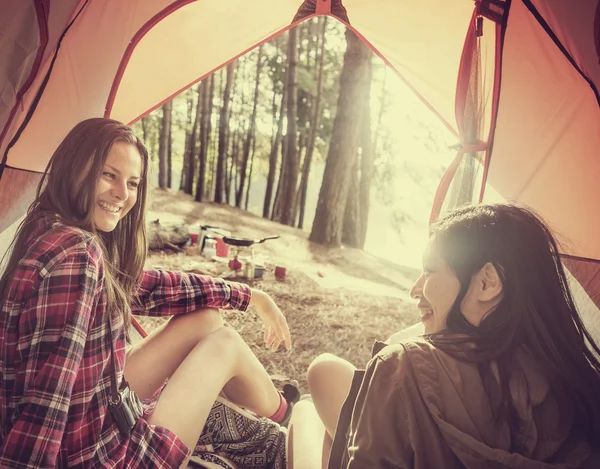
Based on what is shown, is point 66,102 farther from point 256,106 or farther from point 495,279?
point 256,106

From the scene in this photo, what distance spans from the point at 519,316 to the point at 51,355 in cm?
109

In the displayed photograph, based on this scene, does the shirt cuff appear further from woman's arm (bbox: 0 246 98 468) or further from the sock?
woman's arm (bbox: 0 246 98 468)

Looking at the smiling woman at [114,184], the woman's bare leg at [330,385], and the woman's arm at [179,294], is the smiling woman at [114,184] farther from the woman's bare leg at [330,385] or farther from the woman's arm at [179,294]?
the woman's bare leg at [330,385]

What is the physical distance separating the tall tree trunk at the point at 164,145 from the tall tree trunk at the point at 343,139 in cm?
472

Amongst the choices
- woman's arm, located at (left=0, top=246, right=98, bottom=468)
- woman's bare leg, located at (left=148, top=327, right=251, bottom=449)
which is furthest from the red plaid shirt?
woman's bare leg, located at (left=148, top=327, right=251, bottom=449)

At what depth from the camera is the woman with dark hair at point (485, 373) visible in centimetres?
98

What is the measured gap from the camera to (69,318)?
45.9 inches

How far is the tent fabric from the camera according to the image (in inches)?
80.0

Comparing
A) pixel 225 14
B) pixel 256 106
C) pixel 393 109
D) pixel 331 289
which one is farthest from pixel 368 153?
pixel 225 14

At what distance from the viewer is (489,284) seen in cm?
115

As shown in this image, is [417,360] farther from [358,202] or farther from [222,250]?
[358,202]

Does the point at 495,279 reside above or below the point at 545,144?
below

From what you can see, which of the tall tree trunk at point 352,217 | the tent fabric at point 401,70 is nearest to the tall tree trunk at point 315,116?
the tall tree trunk at point 352,217

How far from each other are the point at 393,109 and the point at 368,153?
83.0 inches
